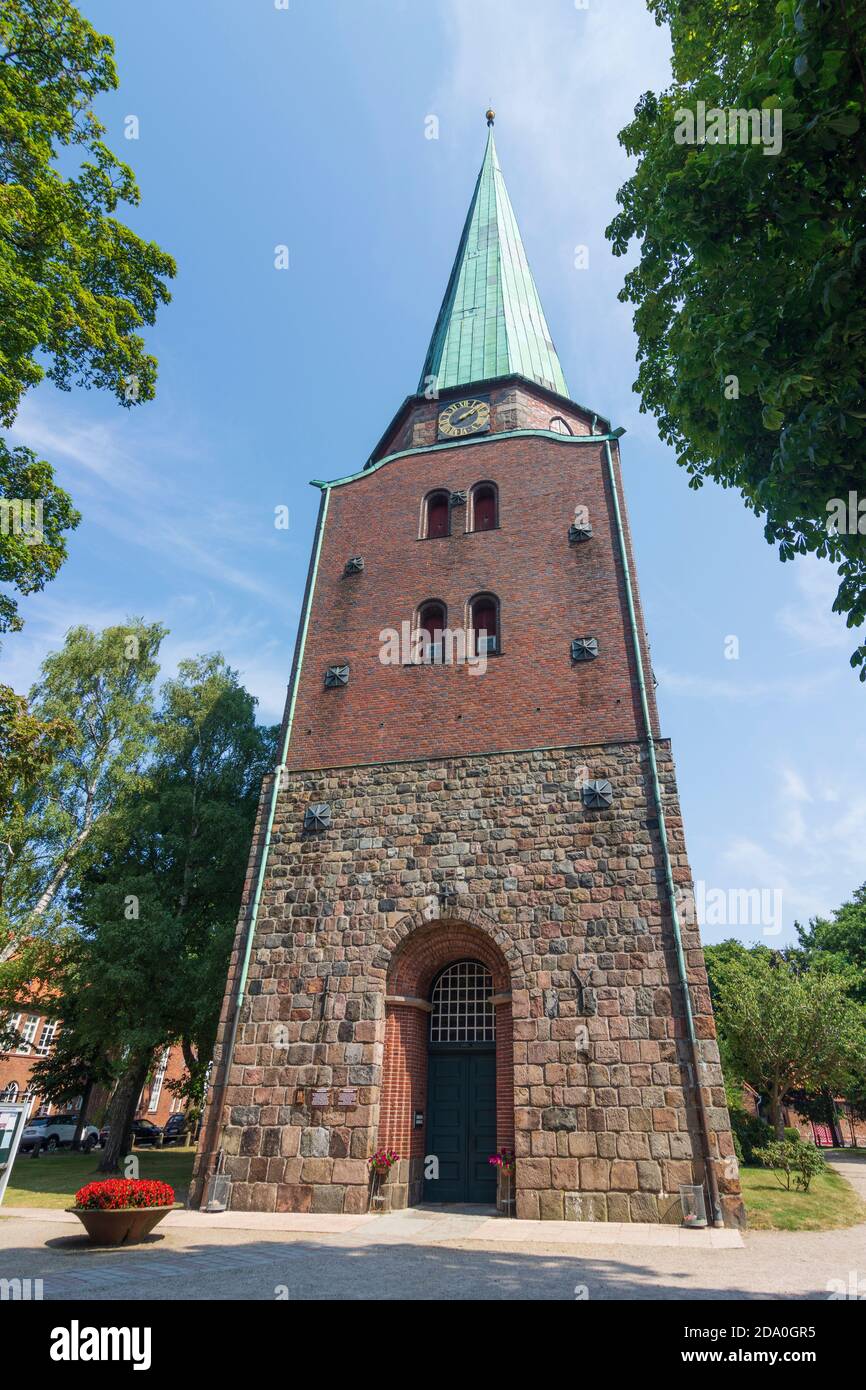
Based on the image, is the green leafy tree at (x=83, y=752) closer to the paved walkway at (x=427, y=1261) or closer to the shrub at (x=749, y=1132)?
the paved walkway at (x=427, y=1261)

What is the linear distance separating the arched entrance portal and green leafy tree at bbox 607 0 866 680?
9.61 meters

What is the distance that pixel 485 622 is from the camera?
1664 cm

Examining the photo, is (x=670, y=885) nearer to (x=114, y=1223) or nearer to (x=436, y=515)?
(x=114, y=1223)

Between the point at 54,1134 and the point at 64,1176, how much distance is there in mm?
17110

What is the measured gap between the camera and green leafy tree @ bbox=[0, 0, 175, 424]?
35.9 ft

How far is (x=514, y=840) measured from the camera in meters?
13.8

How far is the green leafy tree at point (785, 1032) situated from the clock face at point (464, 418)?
20.1m

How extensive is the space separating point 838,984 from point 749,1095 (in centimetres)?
1428

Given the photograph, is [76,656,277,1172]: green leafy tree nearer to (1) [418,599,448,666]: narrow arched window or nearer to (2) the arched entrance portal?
(2) the arched entrance portal

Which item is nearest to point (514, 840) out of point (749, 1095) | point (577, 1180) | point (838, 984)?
point (577, 1180)

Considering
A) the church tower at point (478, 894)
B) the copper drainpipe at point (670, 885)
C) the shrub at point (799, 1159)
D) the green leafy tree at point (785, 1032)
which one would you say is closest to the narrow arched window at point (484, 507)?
the church tower at point (478, 894)

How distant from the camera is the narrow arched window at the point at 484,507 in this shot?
1802cm

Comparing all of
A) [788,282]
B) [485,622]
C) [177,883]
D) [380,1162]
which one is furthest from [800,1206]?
[177,883]
